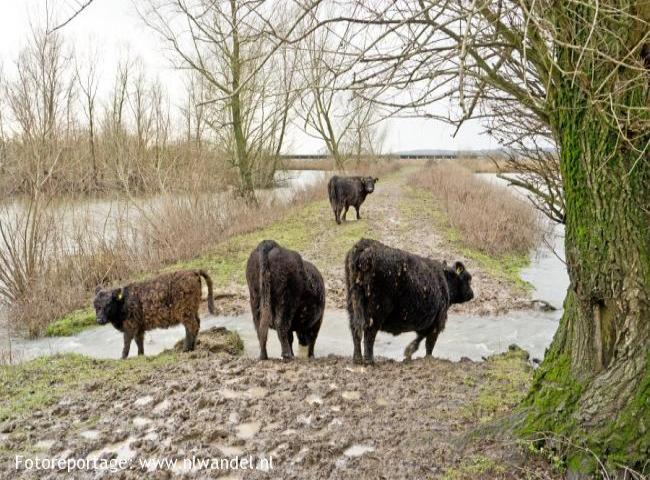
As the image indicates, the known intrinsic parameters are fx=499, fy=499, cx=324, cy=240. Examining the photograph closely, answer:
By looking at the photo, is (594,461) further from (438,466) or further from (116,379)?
(116,379)

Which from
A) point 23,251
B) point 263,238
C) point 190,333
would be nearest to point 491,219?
point 263,238

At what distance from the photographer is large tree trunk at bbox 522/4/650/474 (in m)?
2.88

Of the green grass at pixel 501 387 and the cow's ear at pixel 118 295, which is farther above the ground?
the cow's ear at pixel 118 295

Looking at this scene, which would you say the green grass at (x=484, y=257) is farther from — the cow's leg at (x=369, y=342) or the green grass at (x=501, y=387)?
the cow's leg at (x=369, y=342)

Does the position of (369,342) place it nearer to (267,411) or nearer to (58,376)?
(267,411)

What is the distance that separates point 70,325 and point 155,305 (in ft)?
11.7

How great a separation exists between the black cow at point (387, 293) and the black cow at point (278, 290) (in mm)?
677

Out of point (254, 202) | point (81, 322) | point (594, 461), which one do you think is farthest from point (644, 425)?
point (254, 202)

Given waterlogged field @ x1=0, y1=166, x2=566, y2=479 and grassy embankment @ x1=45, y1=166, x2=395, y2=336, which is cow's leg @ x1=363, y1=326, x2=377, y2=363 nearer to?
waterlogged field @ x1=0, y1=166, x2=566, y2=479

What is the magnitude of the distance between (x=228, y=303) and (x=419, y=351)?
421cm

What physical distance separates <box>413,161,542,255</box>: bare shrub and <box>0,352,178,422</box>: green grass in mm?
10864

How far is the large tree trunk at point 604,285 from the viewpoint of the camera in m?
2.88

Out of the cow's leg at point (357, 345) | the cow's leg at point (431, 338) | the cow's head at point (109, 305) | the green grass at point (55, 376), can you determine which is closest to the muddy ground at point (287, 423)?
the green grass at point (55, 376)

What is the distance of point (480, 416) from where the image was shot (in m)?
4.01
